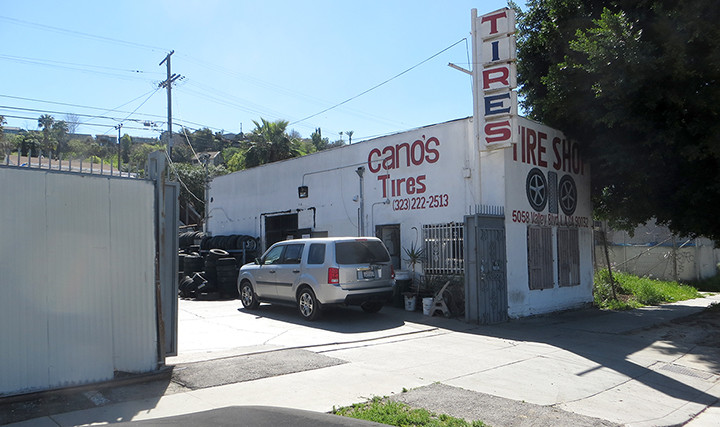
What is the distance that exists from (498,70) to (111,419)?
36.1 ft

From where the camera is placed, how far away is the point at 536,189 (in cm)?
1417

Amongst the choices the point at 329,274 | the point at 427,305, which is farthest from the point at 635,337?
the point at 329,274

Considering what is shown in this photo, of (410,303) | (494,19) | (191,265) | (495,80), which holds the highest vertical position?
(494,19)

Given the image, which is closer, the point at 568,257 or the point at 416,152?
the point at 416,152

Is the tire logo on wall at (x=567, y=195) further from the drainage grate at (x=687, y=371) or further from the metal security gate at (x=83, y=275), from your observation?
the metal security gate at (x=83, y=275)

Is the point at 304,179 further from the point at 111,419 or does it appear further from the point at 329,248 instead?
the point at 111,419

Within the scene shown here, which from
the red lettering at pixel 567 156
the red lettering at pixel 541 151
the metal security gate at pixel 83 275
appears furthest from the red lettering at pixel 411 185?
the metal security gate at pixel 83 275

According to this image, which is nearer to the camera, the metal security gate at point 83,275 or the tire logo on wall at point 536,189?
the metal security gate at point 83,275

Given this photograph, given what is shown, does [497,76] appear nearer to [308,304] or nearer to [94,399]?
[308,304]

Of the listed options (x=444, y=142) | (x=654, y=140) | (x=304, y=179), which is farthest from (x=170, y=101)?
(x=654, y=140)

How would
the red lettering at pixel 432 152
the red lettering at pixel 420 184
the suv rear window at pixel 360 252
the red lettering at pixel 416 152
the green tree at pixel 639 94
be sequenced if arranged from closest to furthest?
1. the suv rear window at pixel 360 252
2. the green tree at pixel 639 94
3. the red lettering at pixel 432 152
4. the red lettering at pixel 420 184
5. the red lettering at pixel 416 152

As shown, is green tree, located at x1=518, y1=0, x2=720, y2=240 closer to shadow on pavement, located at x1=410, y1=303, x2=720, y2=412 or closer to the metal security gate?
shadow on pavement, located at x1=410, y1=303, x2=720, y2=412

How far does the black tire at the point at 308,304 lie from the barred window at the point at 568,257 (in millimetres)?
7212

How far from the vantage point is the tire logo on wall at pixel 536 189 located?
45.7ft
